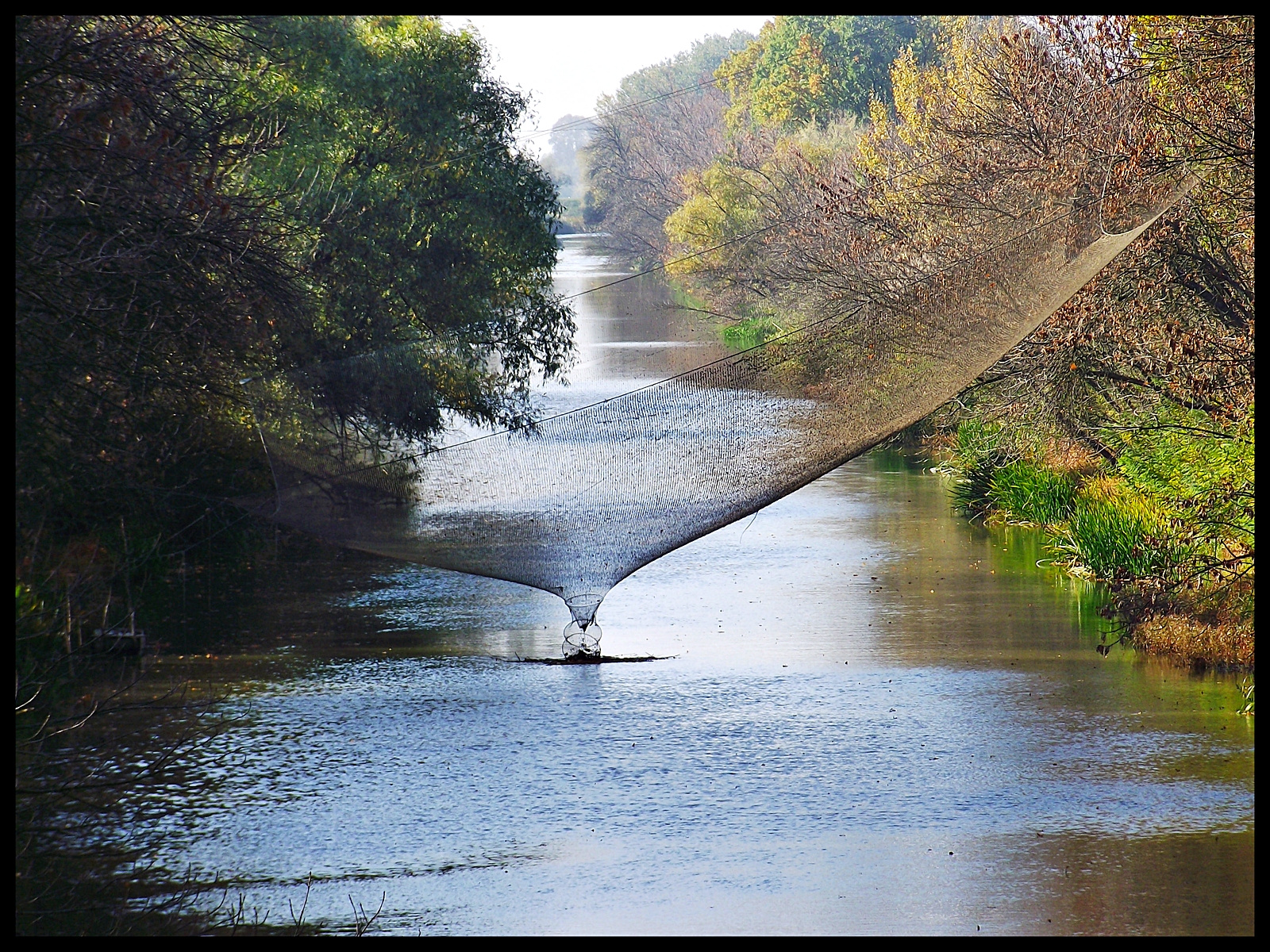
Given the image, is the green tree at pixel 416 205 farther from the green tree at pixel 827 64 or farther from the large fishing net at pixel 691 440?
the green tree at pixel 827 64

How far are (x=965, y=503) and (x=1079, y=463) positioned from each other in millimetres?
1116

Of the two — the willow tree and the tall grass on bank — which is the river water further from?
the willow tree

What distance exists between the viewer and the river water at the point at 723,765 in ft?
13.8

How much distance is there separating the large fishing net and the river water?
0.77 metres

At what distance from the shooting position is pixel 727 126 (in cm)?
4397

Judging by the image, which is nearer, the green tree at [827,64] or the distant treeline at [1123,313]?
the distant treeline at [1123,313]

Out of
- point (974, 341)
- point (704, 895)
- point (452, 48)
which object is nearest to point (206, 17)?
point (974, 341)

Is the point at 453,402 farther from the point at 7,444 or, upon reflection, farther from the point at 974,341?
the point at 7,444

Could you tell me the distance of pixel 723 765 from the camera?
5426mm

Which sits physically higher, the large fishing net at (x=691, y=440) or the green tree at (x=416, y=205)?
the green tree at (x=416, y=205)

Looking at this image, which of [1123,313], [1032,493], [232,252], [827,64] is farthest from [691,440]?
[827,64]

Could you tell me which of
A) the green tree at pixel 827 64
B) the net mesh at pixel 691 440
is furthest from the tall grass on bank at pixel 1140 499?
the green tree at pixel 827 64

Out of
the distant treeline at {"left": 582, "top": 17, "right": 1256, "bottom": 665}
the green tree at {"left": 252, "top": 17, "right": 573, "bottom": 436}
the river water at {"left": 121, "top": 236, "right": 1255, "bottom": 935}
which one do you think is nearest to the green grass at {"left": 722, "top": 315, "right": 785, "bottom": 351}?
the distant treeline at {"left": 582, "top": 17, "right": 1256, "bottom": 665}

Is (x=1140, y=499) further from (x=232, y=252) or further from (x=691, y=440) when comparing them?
(x=232, y=252)
